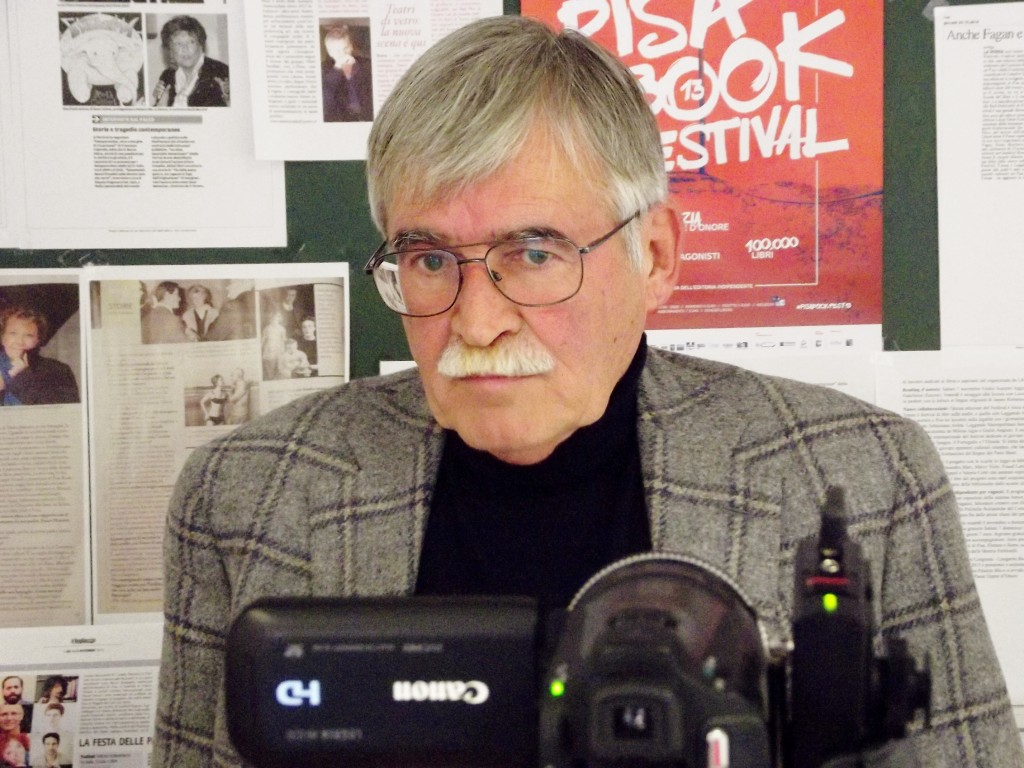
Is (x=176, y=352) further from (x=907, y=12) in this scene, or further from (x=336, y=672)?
(x=907, y=12)

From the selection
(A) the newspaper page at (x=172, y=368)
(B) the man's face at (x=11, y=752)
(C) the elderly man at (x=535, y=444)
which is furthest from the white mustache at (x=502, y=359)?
(B) the man's face at (x=11, y=752)

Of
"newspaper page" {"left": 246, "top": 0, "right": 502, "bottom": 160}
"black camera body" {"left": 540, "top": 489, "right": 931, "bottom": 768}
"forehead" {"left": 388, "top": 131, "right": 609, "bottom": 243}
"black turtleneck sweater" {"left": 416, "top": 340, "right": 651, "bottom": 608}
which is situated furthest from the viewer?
"newspaper page" {"left": 246, "top": 0, "right": 502, "bottom": 160}

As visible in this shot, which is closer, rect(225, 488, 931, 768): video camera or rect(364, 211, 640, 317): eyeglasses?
rect(225, 488, 931, 768): video camera

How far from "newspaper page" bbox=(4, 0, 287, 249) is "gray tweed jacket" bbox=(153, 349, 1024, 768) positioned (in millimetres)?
276

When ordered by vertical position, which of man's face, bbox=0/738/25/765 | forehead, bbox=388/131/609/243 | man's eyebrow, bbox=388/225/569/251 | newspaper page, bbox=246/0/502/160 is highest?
newspaper page, bbox=246/0/502/160

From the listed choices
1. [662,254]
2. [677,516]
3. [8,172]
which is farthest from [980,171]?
[8,172]

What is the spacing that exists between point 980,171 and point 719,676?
943 millimetres

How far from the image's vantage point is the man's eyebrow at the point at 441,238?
0.88 meters

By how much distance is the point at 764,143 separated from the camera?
1.20m

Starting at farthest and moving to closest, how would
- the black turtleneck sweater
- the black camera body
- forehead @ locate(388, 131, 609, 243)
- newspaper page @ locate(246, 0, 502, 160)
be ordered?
newspaper page @ locate(246, 0, 502, 160), the black turtleneck sweater, forehead @ locate(388, 131, 609, 243), the black camera body

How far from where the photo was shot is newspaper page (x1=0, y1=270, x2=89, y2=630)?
47.1 inches

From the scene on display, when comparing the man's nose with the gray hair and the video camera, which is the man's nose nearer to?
the gray hair

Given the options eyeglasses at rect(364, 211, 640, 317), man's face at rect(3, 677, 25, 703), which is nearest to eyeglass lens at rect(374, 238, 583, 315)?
eyeglasses at rect(364, 211, 640, 317)

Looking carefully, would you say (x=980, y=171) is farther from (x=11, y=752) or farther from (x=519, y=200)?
(x=11, y=752)
